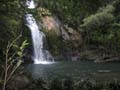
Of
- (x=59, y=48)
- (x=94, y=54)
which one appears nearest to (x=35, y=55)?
(x=59, y=48)

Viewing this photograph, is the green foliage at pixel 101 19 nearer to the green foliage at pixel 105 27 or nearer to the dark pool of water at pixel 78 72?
the green foliage at pixel 105 27

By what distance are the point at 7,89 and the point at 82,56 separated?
29898 mm

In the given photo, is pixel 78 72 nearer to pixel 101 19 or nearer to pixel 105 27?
pixel 101 19

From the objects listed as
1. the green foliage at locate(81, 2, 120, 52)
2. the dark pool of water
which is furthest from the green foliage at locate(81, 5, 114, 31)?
the dark pool of water

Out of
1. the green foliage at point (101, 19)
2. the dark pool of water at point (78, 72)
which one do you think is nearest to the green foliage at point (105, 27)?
the green foliage at point (101, 19)

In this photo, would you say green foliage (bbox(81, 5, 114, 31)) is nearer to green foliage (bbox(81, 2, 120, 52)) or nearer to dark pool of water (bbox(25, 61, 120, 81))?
green foliage (bbox(81, 2, 120, 52))

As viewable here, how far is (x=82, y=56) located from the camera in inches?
1492

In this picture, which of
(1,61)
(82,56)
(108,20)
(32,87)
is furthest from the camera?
(82,56)

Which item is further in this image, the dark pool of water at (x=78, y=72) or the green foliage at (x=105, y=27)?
the green foliage at (x=105, y=27)

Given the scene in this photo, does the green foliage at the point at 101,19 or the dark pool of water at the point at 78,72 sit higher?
the green foliage at the point at 101,19

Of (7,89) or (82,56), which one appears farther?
(82,56)

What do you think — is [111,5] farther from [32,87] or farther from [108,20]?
[32,87]

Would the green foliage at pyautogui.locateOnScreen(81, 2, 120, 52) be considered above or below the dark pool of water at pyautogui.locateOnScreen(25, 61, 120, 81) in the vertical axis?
above

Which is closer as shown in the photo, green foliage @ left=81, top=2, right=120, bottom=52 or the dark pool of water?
the dark pool of water
